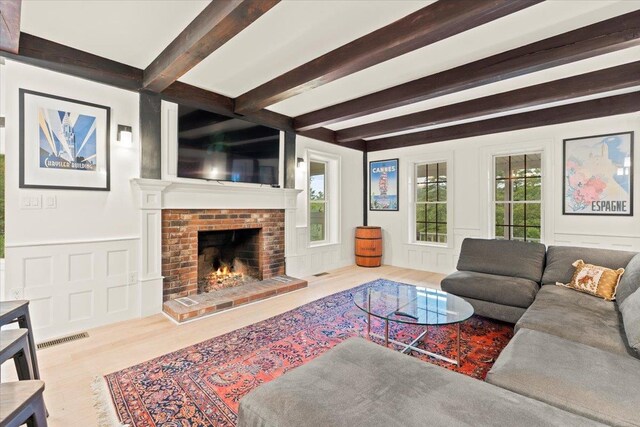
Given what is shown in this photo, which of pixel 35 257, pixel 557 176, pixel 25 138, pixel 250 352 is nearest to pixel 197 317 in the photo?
pixel 250 352

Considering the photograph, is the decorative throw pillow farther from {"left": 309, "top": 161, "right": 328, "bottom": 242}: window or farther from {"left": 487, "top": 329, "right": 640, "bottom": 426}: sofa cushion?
{"left": 309, "top": 161, "right": 328, "bottom": 242}: window

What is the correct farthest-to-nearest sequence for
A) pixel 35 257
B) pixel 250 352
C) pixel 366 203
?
pixel 366 203 → pixel 35 257 → pixel 250 352

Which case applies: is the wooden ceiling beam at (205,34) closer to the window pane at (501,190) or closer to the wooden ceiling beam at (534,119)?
the wooden ceiling beam at (534,119)

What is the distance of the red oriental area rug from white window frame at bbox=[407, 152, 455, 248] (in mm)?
2381

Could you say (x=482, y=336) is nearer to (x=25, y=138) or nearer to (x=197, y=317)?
(x=197, y=317)

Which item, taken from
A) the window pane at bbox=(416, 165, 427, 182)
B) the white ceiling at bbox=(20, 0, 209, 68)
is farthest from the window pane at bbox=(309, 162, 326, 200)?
the white ceiling at bbox=(20, 0, 209, 68)

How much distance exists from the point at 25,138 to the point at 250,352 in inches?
104

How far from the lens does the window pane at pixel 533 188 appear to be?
4.48 metres

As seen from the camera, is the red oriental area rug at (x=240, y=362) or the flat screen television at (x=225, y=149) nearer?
the red oriental area rug at (x=240, y=362)

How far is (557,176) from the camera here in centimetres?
420

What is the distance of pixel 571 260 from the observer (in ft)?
9.62

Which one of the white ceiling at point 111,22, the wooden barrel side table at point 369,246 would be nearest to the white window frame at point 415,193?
the wooden barrel side table at point 369,246

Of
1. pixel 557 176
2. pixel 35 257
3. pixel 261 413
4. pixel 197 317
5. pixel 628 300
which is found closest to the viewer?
pixel 261 413

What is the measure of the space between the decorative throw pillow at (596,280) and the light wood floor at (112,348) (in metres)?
2.65
